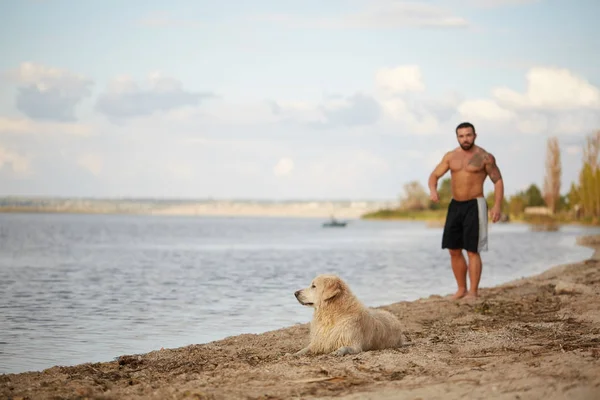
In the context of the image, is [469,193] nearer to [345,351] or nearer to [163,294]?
[345,351]

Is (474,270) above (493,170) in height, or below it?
below

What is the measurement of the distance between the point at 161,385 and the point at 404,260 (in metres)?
22.0

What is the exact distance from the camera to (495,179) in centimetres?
1112

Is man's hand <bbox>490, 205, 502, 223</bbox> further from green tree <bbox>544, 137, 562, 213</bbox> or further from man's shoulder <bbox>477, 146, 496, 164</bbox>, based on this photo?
green tree <bbox>544, 137, 562, 213</bbox>

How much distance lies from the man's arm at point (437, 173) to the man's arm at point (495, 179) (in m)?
0.58

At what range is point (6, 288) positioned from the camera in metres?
16.6

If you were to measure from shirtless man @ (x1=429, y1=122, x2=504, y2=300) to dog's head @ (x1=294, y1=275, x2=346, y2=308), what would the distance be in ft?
14.5

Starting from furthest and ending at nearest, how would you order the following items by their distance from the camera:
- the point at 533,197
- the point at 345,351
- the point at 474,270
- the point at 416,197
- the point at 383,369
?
the point at 416,197 → the point at 533,197 → the point at 474,270 → the point at 345,351 → the point at 383,369

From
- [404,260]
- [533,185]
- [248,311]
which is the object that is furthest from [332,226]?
[248,311]

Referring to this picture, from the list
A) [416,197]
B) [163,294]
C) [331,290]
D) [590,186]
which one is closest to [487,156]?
[331,290]

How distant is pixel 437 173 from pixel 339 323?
5.06m

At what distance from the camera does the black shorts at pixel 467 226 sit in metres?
11.0

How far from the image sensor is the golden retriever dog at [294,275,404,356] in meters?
6.77

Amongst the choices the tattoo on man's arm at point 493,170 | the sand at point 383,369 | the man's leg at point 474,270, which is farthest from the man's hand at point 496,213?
the sand at point 383,369
